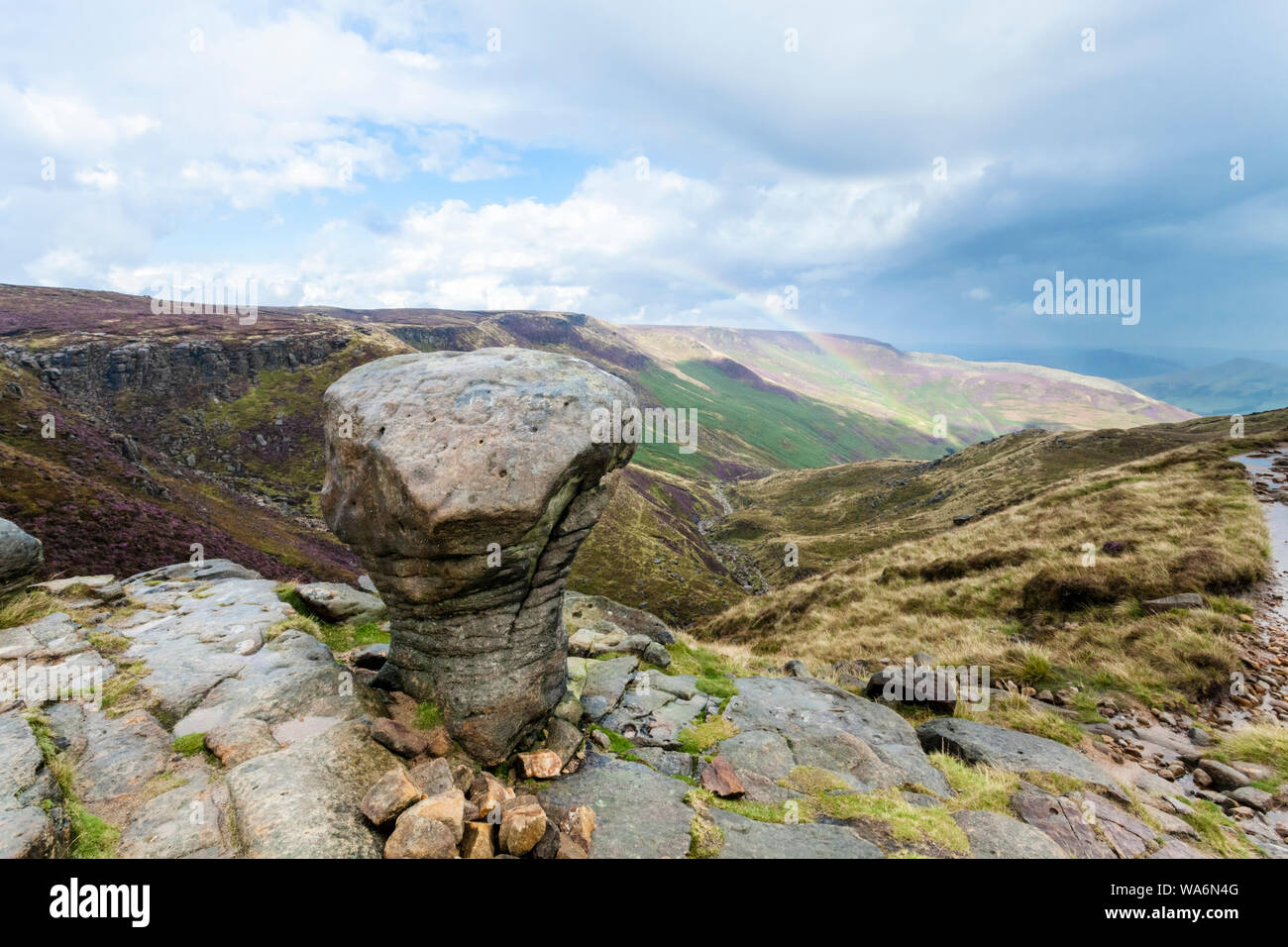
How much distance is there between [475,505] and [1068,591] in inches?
1023

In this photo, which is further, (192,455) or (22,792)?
(192,455)

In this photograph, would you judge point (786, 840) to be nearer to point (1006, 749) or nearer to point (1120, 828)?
point (1120, 828)

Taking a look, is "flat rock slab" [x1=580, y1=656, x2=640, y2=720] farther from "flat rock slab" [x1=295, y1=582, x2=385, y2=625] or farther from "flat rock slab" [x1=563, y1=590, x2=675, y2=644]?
"flat rock slab" [x1=295, y1=582, x2=385, y2=625]

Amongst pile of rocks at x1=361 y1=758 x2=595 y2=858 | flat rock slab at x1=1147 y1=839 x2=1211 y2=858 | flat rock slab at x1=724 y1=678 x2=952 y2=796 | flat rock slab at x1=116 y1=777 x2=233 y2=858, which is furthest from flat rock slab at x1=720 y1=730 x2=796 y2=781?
flat rock slab at x1=116 y1=777 x2=233 y2=858

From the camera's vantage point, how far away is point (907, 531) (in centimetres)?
6800

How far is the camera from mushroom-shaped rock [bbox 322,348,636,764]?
31.1 feet

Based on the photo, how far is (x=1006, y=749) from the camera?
13.2 m

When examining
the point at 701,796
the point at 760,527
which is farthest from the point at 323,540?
the point at 760,527

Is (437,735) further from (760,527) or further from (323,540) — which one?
(760,527)

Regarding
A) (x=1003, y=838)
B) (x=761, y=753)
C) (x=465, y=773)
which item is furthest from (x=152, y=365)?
(x=1003, y=838)

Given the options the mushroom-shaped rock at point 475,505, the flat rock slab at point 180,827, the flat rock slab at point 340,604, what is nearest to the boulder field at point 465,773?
the flat rock slab at point 180,827

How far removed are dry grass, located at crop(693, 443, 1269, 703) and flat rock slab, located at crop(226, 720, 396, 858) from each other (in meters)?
19.2
